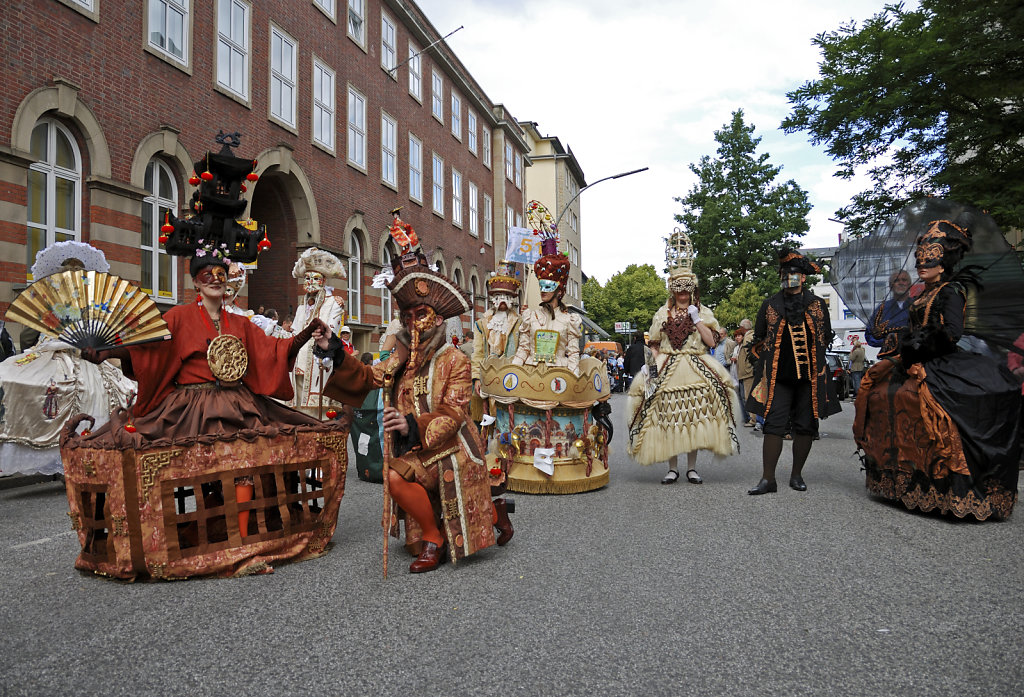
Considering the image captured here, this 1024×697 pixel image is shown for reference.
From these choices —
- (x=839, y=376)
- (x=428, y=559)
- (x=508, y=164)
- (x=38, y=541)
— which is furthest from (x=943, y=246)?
(x=508, y=164)

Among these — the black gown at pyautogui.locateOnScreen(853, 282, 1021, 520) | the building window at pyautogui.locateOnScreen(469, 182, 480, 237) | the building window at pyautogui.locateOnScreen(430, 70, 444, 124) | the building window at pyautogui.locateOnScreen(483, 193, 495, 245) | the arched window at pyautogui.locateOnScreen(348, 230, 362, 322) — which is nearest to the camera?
the black gown at pyautogui.locateOnScreen(853, 282, 1021, 520)

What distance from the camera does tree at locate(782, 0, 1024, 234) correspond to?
11320 mm

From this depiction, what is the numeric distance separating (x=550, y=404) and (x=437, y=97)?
21293 mm

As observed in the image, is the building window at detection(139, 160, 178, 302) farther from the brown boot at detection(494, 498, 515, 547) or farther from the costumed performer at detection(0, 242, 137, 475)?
the brown boot at detection(494, 498, 515, 547)

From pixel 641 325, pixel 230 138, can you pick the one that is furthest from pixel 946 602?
pixel 641 325

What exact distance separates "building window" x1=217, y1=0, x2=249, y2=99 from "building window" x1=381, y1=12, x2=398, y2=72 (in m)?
6.95

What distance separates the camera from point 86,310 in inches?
157

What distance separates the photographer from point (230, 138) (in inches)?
211

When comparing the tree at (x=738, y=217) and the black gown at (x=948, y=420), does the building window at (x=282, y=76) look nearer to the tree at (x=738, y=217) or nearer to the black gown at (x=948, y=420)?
the black gown at (x=948, y=420)

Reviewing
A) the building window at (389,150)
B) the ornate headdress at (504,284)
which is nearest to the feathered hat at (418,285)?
the ornate headdress at (504,284)

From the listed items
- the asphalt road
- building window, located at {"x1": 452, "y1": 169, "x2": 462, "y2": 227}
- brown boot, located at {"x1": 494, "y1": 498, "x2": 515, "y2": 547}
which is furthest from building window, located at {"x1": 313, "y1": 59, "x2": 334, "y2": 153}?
brown boot, located at {"x1": 494, "y1": 498, "x2": 515, "y2": 547}

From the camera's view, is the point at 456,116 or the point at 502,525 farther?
the point at 456,116

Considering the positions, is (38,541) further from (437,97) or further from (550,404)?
(437,97)

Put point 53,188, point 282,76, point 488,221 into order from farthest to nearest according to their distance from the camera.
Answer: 1. point 488,221
2. point 282,76
3. point 53,188
